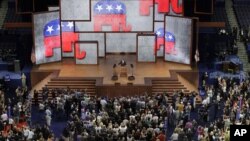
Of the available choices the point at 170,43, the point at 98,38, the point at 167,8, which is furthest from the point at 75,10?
the point at 170,43

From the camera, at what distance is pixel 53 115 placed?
3425 centimetres

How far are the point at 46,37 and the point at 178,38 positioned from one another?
904cm

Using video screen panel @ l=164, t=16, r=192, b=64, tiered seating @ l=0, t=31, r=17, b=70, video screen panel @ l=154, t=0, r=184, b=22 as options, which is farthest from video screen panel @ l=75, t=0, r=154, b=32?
tiered seating @ l=0, t=31, r=17, b=70

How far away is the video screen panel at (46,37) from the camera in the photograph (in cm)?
4050

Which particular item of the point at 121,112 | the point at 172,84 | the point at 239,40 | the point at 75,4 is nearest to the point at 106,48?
the point at 75,4

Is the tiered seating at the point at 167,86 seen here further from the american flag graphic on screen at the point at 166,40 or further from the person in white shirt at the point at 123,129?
the person in white shirt at the point at 123,129

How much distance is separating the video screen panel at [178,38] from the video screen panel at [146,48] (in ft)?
3.62

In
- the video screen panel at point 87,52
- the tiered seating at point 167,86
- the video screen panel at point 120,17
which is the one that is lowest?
the tiered seating at point 167,86

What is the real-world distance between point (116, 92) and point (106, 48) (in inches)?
269

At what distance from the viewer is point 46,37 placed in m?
41.1

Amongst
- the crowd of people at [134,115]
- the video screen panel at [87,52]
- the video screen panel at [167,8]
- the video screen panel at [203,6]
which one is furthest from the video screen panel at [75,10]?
the video screen panel at [203,6]

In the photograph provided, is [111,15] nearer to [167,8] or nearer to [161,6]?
[161,6]

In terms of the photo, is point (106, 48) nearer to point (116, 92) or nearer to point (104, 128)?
point (116, 92)

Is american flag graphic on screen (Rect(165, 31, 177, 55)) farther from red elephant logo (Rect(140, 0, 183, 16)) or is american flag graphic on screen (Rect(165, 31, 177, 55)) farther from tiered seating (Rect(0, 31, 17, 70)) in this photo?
tiered seating (Rect(0, 31, 17, 70))
